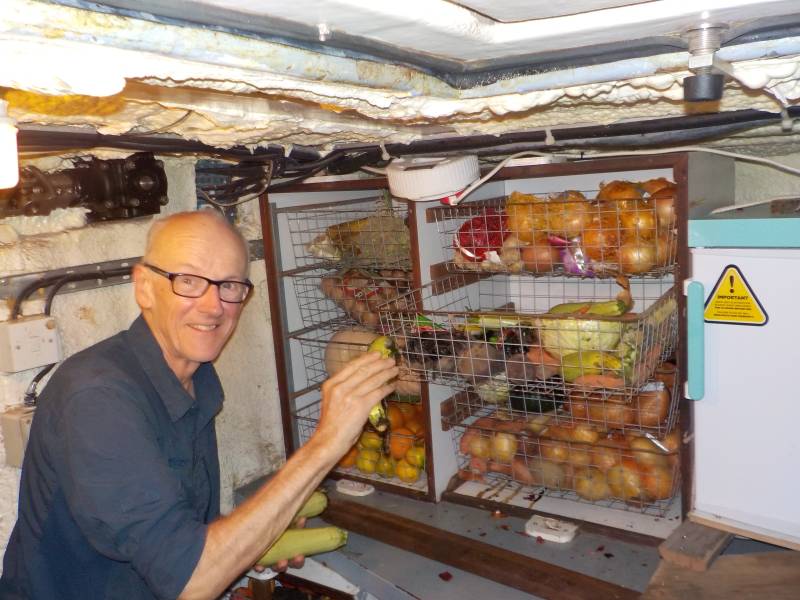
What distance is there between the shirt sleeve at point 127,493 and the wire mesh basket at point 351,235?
98 centimetres

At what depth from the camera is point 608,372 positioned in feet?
5.06

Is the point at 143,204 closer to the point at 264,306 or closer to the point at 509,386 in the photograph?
the point at 264,306

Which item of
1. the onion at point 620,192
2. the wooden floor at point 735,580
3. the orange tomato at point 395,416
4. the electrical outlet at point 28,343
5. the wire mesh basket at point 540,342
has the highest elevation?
the onion at point 620,192

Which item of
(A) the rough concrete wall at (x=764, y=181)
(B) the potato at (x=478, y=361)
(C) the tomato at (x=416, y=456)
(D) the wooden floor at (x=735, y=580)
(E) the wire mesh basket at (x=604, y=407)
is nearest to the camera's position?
(D) the wooden floor at (x=735, y=580)

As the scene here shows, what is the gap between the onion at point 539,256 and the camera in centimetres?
166

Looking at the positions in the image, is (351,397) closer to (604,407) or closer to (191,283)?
(191,283)

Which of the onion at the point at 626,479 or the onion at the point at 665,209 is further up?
the onion at the point at 665,209

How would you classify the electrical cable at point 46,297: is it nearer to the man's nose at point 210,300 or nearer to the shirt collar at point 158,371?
the shirt collar at point 158,371

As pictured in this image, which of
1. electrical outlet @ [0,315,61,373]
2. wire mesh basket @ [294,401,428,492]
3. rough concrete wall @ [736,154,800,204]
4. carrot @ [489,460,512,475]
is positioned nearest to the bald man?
electrical outlet @ [0,315,61,373]

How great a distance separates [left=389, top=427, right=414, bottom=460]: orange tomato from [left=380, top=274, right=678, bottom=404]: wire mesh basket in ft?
1.08

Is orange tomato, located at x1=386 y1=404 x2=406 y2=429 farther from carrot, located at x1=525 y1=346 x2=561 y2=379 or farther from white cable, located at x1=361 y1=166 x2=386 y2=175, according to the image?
white cable, located at x1=361 y1=166 x2=386 y2=175

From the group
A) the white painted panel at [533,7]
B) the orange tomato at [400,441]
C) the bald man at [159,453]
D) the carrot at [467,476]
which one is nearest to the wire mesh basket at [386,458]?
the orange tomato at [400,441]

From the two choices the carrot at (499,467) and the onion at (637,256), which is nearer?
the onion at (637,256)

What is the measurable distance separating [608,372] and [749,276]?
393 millimetres
